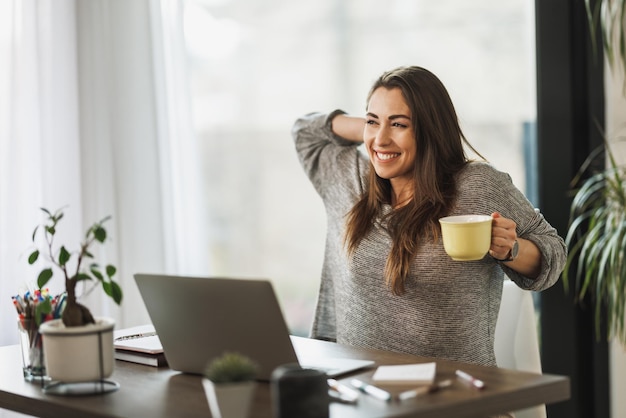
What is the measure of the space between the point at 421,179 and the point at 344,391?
0.90 metres

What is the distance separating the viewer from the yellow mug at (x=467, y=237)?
6.11ft

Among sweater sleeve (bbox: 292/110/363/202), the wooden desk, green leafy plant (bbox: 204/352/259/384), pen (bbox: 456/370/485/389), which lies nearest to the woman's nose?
sweater sleeve (bbox: 292/110/363/202)

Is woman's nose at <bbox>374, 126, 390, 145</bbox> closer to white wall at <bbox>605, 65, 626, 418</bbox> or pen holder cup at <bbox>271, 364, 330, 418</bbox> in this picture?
white wall at <bbox>605, 65, 626, 418</bbox>

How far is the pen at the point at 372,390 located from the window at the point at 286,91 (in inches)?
60.2

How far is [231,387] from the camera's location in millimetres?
1367

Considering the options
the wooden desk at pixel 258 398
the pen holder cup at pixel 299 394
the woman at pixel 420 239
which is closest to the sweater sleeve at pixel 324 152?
the woman at pixel 420 239

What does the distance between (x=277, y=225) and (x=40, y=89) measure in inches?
38.1

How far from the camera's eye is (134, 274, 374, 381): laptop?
1.66 m

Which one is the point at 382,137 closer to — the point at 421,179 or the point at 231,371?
the point at 421,179

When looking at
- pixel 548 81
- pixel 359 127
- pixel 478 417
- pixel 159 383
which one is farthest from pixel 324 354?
pixel 548 81

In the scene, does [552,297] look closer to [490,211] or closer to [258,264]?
[490,211]

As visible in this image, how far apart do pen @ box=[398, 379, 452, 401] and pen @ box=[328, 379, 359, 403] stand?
3.0 inches

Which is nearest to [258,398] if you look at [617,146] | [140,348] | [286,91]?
[140,348]

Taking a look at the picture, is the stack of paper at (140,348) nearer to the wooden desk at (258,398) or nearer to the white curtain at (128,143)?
the wooden desk at (258,398)
